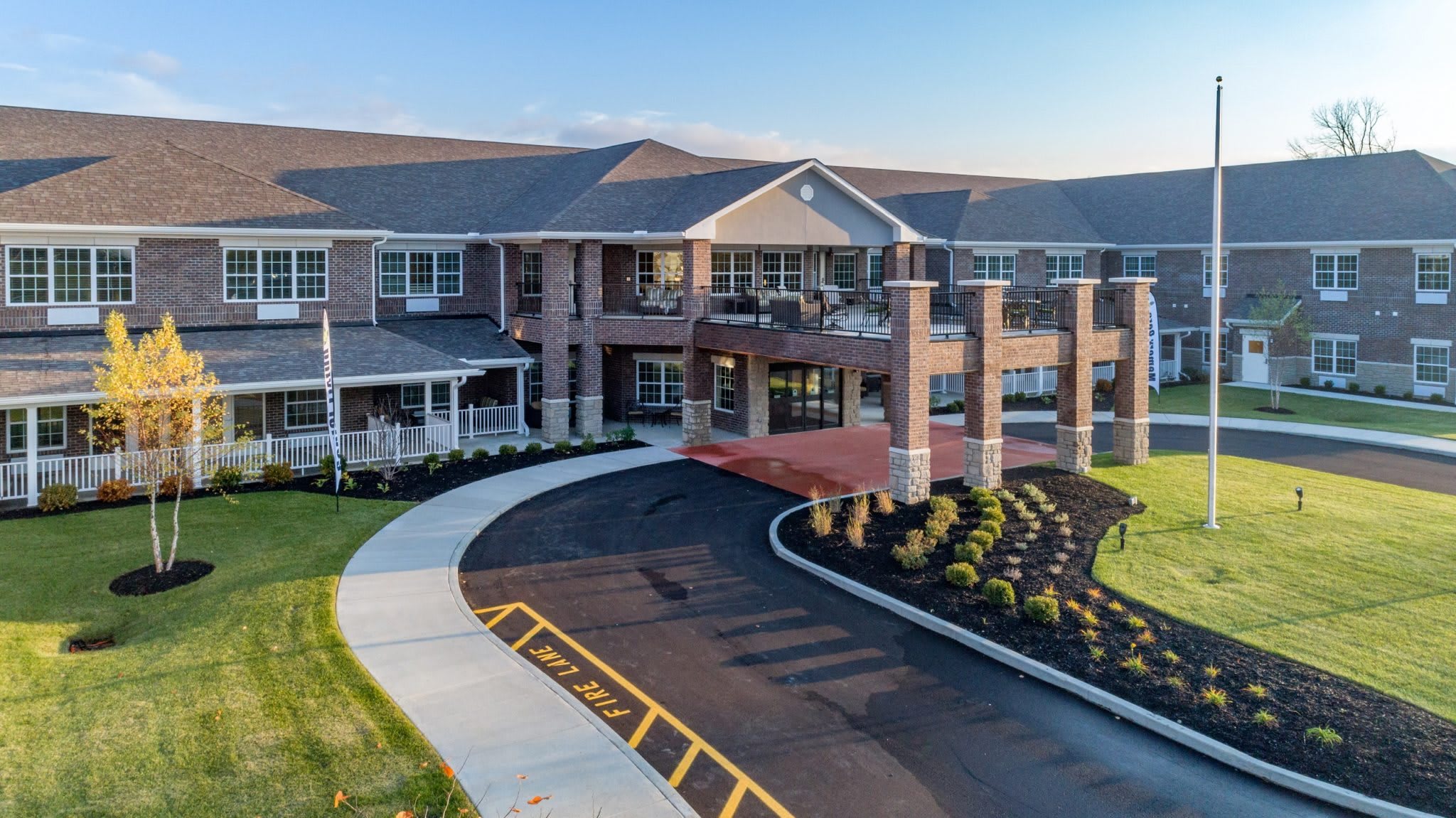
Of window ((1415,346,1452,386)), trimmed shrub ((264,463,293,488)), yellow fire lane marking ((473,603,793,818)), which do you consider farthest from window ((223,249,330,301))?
window ((1415,346,1452,386))

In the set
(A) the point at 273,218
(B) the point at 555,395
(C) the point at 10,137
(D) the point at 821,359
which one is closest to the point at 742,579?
(D) the point at 821,359

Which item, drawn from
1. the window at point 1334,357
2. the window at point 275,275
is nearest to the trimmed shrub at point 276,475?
the window at point 275,275

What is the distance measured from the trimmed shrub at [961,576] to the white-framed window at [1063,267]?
30087mm

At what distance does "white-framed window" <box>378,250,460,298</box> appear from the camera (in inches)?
1213

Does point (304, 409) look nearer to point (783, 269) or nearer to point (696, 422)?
point (696, 422)

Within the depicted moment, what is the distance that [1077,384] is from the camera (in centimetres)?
2339

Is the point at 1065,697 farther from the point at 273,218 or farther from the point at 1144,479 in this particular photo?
the point at 273,218

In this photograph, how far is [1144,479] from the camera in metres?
23.0

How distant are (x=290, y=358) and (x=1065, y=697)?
67.6 feet

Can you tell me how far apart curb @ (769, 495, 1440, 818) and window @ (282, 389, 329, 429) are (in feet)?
54.8

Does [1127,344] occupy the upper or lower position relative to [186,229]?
lower

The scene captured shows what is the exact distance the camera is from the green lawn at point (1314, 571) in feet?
42.0

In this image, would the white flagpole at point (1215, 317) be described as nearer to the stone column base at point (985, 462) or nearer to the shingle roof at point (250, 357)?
the stone column base at point (985, 462)

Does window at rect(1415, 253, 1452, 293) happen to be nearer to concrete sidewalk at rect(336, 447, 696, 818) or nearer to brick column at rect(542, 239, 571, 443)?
brick column at rect(542, 239, 571, 443)
